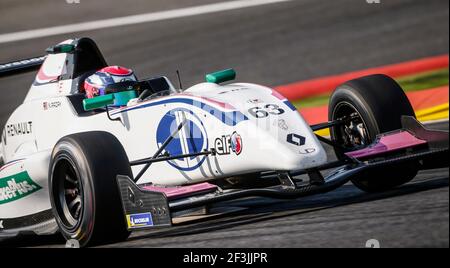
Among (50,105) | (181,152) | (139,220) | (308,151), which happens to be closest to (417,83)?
(50,105)

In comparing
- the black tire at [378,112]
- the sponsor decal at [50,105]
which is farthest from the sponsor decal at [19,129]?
the black tire at [378,112]

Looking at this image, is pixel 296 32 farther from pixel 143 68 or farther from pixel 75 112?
pixel 75 112

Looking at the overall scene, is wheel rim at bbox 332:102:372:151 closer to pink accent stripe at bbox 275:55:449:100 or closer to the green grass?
the green grass

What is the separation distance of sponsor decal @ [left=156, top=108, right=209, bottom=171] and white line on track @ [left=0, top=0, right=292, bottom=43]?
32.0 feet

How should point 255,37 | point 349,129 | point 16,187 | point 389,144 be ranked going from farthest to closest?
point 255,37, point 16,187, point 349,129, point 389,144

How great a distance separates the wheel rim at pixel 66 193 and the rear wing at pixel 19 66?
2.12 m

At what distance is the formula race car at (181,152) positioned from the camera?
6.84 m

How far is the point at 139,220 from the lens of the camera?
6.82 metres

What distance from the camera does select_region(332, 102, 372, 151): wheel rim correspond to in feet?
25.9

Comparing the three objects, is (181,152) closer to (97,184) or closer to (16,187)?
(97,184)

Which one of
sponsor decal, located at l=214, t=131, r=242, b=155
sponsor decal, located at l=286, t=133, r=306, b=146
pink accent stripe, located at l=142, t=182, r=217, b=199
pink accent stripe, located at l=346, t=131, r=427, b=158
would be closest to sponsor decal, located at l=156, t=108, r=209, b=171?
sponsor decal, located at l=214, t=131, r=242, b=155

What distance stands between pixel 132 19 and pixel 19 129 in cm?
888

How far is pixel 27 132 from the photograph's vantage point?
8.89 metres

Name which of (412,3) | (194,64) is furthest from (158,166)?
(412,3)
